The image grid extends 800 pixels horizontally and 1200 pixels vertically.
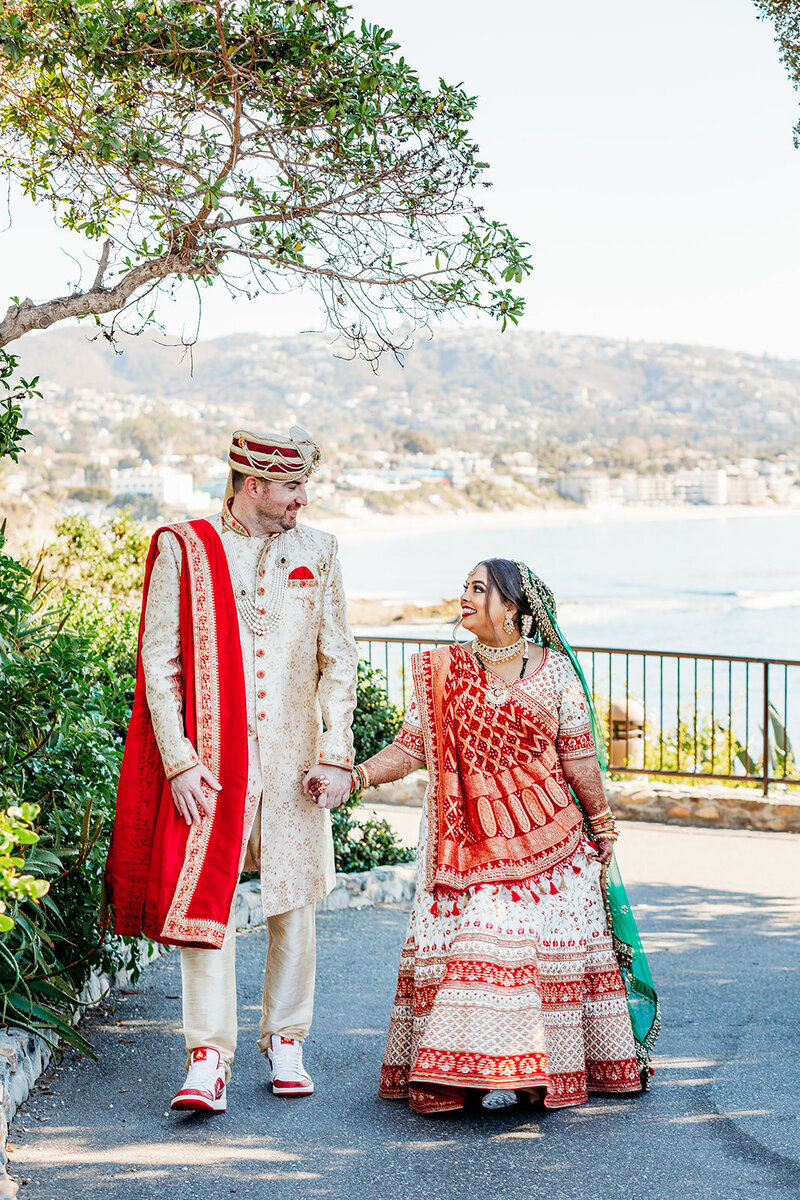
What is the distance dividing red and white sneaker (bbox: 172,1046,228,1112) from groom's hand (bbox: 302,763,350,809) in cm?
79

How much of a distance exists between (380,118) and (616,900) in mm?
2850

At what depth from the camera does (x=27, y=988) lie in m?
3.74

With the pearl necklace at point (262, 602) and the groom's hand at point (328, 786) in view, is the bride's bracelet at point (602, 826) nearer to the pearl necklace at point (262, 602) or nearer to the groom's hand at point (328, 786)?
A: the groom's hand at point (328, 786)

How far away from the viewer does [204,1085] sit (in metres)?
3.54

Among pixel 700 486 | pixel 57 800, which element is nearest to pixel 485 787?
pixel 57 800

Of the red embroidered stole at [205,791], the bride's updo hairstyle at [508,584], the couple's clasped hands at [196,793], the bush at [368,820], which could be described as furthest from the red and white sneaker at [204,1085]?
the bush at [368,820]

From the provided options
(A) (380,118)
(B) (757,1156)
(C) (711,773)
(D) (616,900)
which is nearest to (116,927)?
(D) (616,900)

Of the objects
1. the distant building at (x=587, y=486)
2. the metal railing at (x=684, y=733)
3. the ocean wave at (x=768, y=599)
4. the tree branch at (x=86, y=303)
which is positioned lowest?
the metal railing at (x=684, y=733)

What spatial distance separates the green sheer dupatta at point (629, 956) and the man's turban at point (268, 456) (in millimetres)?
950

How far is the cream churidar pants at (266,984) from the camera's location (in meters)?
3.60

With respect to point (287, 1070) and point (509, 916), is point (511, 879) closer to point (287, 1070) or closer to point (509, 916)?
point (509, 916)

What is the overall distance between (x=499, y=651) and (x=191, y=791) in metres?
1.07

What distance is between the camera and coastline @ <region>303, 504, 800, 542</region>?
101688 mm

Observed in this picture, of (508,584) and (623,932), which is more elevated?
(508,584)
